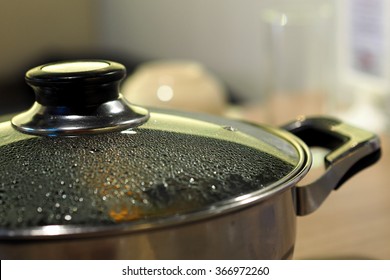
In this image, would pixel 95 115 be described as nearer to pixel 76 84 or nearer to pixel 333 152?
pixel 76 84

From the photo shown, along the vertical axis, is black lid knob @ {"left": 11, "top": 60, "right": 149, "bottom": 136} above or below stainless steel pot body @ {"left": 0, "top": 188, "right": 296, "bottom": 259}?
above

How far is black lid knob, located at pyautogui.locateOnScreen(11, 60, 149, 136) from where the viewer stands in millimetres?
575

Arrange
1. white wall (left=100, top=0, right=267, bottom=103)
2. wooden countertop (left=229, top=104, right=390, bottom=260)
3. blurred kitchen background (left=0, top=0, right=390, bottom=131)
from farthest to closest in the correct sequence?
white wall (left=100, top=0, right=267, bottom=103), blurred kitchen background (left=0, top=0, right=390, bottom=131), wooden countertop (left=229, top=104, right=390, bottom=260)

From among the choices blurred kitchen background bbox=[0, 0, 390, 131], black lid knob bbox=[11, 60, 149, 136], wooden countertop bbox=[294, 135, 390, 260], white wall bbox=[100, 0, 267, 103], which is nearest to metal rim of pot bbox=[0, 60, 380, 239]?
black lid knob bbox=[11, 60, 149, 136]

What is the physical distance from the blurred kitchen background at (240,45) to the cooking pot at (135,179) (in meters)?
0.78

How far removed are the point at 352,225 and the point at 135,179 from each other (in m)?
0.49

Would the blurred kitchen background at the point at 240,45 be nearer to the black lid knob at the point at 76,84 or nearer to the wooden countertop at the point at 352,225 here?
the wooden countertop at the point at 352,225

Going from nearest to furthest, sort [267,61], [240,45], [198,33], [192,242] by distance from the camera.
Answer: [192,242]
[267,61]
[240,45]
[198,33]

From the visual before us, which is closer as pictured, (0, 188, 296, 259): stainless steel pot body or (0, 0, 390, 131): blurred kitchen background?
(0, 188, 296, 259): stainless steel pot body

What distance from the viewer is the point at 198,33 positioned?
2.58m

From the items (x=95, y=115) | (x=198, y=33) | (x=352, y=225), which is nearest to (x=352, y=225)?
(x=352, y=225)

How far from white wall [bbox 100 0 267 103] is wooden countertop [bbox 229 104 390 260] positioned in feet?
2.25

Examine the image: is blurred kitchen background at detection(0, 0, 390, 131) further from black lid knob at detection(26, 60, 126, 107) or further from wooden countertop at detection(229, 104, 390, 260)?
black lid knob at detection(26, 60, 126, 107)

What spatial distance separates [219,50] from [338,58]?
0.86 metres
